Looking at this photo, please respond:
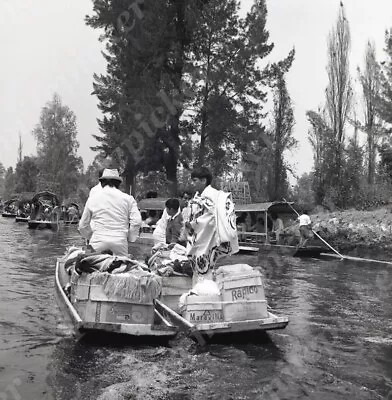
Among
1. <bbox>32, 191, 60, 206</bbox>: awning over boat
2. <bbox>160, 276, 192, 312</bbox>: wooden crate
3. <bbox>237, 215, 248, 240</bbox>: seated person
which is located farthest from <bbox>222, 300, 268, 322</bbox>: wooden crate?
<bbox>32, 191, 60, 206</bbox>: awning over boat

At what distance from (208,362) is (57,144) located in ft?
201

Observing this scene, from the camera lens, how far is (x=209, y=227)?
740 cm

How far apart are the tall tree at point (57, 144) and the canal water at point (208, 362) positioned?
56.4 meters

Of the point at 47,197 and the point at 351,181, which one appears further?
the point at 47,197

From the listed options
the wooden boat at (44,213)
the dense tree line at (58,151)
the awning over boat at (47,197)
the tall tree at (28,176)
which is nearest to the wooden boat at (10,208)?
the dense tree line at (58,151)

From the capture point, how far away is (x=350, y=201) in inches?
1057

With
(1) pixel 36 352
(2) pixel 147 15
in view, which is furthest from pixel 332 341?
(2) pixel 147 15

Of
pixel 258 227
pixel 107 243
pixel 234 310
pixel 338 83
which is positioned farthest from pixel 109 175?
pixel 338 83

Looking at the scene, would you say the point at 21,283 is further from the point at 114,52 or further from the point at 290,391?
the point at 114,52

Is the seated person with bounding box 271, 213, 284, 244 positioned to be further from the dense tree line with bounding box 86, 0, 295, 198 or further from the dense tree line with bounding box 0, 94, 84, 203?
the dense tree line with bounding box 0, 94, 84, 203

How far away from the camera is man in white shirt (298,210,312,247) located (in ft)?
70.6

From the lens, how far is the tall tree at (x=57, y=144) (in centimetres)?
6431

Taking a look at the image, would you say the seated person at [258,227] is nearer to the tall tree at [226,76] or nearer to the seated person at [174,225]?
the tall tree at [226,76]

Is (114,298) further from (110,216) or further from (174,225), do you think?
(174,225)
